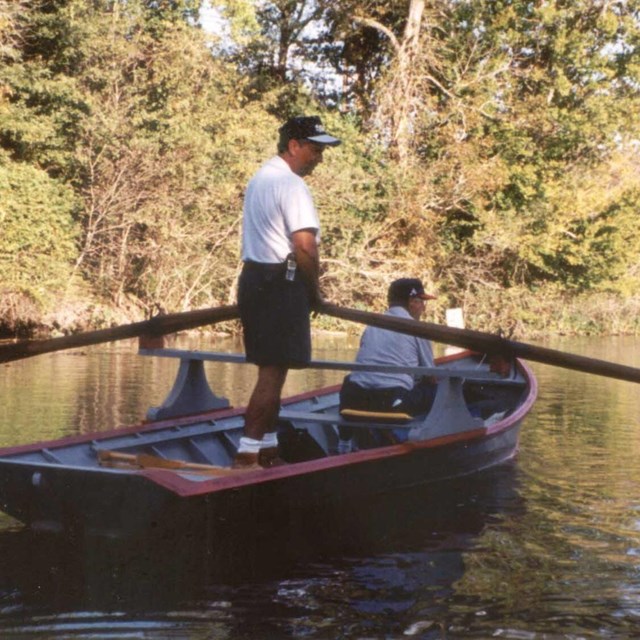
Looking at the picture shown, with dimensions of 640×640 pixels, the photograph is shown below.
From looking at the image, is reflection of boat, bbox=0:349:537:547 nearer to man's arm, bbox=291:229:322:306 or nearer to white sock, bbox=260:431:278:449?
white sock, bbox=260:431:278:449

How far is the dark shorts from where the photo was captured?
18.4 feet

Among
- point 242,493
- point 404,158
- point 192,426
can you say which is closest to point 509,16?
point 404,158

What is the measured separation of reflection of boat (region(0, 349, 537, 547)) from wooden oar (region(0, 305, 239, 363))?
0.30m

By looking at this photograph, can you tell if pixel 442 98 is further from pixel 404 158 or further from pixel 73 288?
pixel 73 288

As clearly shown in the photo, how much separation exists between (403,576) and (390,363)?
1858 millimetres

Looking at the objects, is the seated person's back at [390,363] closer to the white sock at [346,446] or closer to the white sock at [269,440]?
Result: the white sock at [346,446]

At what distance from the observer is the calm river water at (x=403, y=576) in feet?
14.9

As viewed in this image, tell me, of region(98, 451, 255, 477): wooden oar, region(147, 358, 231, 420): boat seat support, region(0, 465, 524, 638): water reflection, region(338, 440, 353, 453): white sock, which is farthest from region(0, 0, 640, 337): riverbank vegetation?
region(0, 465, 524, 638): water reflection

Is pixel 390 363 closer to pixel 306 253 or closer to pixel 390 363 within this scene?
pixel 390 363

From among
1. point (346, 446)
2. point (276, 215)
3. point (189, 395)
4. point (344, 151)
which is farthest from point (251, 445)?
point (344, 151)

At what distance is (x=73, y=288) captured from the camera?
21.0 m

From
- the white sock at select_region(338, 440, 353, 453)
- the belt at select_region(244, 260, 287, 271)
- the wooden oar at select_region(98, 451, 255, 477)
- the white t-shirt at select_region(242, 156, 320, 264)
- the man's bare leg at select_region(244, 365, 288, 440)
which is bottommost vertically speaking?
the white sock at select_region(338, 440, 353, 453)

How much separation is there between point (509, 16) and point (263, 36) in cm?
616

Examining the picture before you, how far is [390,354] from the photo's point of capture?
23.0 ft
